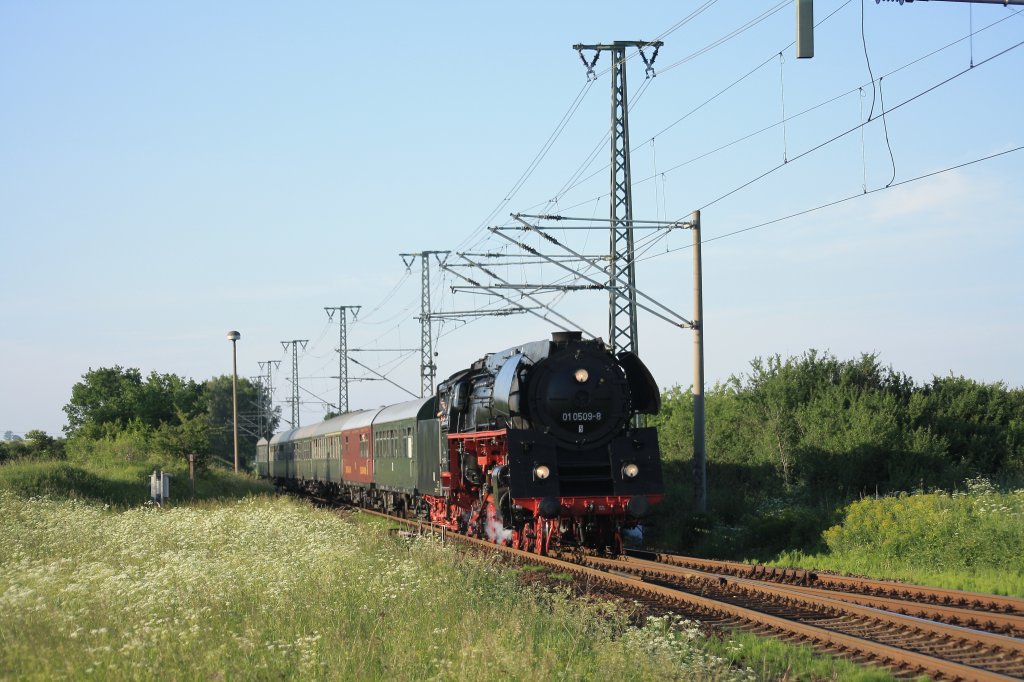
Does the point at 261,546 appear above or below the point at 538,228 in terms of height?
below

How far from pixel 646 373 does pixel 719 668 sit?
1077cm

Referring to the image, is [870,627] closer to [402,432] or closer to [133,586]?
[133,586]

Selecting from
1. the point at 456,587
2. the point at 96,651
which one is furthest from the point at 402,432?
the point at 96,651

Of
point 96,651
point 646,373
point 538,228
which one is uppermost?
point 538,228

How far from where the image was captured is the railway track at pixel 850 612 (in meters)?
9.17

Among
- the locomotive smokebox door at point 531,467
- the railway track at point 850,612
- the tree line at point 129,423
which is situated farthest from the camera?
the tree line at point 129,423

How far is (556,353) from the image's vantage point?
1834 cm

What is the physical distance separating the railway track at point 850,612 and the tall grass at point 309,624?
4.31 feet

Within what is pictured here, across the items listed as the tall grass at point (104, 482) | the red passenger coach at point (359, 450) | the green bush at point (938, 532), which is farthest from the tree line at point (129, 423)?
the green bush at point (938, 532)

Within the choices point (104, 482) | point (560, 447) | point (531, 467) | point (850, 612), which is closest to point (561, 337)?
point (560, 447)

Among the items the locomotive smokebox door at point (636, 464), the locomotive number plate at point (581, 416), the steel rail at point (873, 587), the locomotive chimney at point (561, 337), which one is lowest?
the steel rail at point (873, 587)

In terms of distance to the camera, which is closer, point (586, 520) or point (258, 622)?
point (258, 622)

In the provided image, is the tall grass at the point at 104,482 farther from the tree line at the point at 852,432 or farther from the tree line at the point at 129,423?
the tree line at the point at 852,432

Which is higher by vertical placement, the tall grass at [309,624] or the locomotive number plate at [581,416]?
the locomotive number plate at [581,416]
